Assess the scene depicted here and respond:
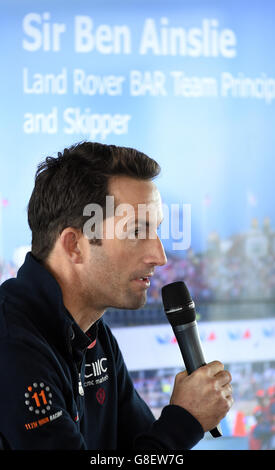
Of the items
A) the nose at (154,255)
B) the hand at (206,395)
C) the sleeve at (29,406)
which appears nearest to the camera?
the sleeve at (29,406)

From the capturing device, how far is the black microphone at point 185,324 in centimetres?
104

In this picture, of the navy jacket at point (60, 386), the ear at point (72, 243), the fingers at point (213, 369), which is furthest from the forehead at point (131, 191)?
the fingers at point (213, 369)

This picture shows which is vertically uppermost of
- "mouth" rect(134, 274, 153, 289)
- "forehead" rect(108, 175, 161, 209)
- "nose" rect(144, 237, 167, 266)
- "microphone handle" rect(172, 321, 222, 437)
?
"forehead" rect(108, 175, 161, 209)

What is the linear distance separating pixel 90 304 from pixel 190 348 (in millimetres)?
230

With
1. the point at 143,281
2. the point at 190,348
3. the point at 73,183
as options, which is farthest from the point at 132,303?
the point at 73,183

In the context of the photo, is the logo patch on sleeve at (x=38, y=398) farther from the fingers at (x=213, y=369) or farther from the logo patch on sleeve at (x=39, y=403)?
the fingers at (x=213, y=369)

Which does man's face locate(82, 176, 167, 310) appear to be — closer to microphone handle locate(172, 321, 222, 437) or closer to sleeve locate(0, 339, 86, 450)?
microphone handle locate(172, 321, 222, 437)

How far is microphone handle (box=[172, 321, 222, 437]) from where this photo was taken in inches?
41.0

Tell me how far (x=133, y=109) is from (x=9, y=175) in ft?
2.12

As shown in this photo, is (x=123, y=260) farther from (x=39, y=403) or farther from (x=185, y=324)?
(x=39, y=403)

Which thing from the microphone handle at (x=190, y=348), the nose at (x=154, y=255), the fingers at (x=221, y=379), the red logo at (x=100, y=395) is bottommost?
the red logo at (x=100, y=395)

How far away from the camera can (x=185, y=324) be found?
107 cm

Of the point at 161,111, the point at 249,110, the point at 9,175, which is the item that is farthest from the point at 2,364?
the point at 249,110

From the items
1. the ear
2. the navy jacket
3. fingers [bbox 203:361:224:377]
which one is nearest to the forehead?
the ear
